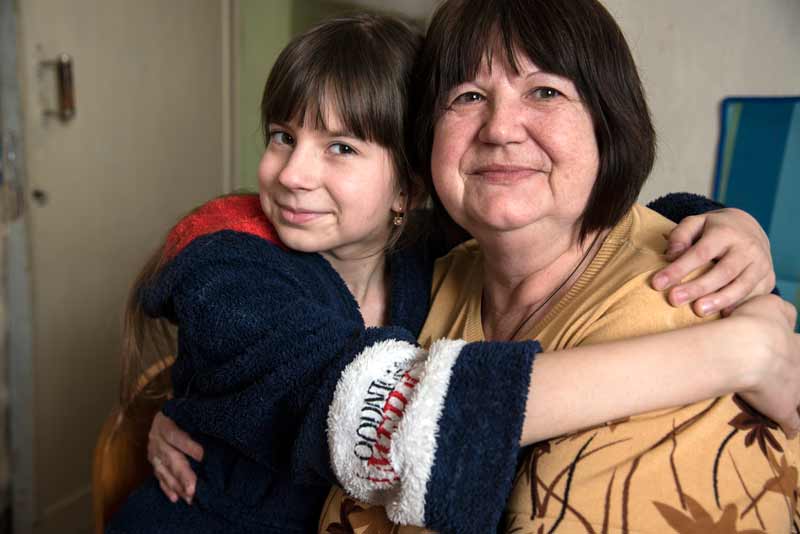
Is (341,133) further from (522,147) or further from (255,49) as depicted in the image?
(255,49)

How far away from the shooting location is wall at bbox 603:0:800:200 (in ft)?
4.69

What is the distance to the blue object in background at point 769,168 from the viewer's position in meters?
1.39

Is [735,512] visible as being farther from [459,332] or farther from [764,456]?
[459,332]

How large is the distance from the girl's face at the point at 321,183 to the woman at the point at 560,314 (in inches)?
4.5

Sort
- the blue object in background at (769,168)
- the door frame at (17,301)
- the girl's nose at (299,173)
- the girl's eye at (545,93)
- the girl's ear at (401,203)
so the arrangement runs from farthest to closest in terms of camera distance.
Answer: the door frame at (17,301)
the blue object in background at (769,168)
the girl's ear at (401,203)
the girl's nose at (299,173)
the girl's eye at (545,93)

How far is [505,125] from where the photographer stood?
0.90 meters

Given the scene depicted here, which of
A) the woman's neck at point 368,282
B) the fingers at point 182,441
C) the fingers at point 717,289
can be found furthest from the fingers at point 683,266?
the fingers at point 182,441

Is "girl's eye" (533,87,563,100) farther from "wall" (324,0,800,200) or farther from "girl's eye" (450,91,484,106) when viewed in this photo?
"wall" (324,0,800,200)

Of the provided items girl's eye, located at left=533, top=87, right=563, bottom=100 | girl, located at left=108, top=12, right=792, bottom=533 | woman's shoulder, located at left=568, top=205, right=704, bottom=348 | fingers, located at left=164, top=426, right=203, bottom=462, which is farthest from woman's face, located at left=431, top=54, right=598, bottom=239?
fingers, located at left=164, top=426, right=203, bottom=462

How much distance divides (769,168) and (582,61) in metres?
0.80

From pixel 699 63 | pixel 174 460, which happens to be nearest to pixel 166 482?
pixel 174 460

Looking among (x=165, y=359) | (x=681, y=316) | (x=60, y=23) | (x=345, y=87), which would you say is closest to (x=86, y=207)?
(x=60, y=23)

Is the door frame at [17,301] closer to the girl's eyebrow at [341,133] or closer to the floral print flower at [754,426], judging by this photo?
the girl's eyebrow at [341,133]

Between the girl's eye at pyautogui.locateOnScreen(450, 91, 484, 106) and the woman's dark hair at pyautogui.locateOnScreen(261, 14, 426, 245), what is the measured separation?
165 millimetres
